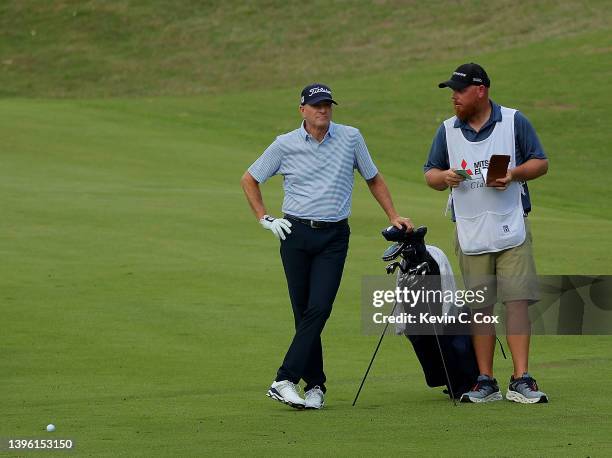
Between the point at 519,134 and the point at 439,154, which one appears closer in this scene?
the point at 519,134

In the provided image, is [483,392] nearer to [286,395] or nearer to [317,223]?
[286,395]

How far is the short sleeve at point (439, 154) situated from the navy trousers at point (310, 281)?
0.73m

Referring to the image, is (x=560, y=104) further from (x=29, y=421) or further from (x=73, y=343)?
(x=29, y=421)

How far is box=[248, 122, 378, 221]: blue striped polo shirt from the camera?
30.5ft

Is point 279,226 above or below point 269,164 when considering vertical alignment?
below

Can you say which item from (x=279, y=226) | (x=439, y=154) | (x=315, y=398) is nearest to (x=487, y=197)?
(x=439, y=154)

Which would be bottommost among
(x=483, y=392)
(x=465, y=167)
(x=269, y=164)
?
(x=483, y=392)

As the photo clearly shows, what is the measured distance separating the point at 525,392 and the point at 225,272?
24.7 ft

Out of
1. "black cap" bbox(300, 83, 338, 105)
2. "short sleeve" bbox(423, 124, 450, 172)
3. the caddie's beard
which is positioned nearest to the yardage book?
the caddie's beard

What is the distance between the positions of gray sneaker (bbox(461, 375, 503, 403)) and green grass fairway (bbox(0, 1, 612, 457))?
23 cm

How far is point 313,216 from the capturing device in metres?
9.30

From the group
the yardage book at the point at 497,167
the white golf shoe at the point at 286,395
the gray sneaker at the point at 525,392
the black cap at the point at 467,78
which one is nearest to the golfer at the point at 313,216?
the white golf shoe at the point at 286,395

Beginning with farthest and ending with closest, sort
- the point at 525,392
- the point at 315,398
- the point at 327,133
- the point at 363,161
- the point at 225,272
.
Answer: the point at 225,272 → the point at 363,161 → the point at 327,133 → the point at 315,398 → the point at 525,392

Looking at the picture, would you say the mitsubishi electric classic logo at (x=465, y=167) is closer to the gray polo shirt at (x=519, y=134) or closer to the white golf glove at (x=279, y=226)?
the gray polo shirt at (x=519, y=134)
